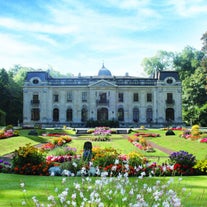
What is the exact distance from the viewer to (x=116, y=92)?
192 feet

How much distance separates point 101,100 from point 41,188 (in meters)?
48.4

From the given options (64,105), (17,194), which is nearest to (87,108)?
(64,105)

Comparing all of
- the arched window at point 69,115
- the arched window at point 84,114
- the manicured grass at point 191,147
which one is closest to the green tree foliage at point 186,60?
the arched window at point 84,114

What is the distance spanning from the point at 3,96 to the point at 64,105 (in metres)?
10.5

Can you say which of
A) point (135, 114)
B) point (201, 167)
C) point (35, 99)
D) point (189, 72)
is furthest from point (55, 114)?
point (201, 167)

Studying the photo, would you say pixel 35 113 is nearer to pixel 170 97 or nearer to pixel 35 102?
pixel 35 102

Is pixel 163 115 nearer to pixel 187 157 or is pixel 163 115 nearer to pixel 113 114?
pixel 113 114

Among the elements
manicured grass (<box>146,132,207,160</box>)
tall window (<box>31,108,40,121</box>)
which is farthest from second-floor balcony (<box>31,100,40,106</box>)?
manicured grass (<box>146,132,207,160</box>)

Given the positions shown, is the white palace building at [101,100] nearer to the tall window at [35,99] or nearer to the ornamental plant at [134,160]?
the tall window at [35,99]

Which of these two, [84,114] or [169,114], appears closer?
[169,114]

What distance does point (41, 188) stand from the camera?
376 inches

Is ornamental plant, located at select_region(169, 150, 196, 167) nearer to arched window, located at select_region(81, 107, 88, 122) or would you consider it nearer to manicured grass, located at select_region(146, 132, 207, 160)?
manicured grass, located at select_region(146, 132, 207, 160)

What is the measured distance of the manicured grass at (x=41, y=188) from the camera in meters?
7.93

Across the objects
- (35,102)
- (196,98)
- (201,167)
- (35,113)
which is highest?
(196,98)
